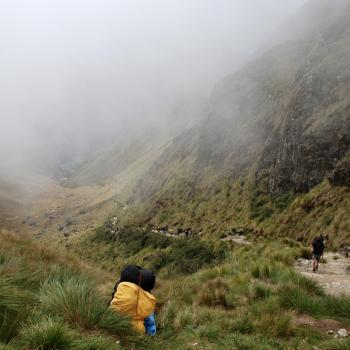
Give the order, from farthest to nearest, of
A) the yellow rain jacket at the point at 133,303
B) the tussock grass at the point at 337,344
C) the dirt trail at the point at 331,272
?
the dirt trail at the point at 331,272, the yellow rain jacket at the point at 133,303, the tussock grass at the point at 337,344

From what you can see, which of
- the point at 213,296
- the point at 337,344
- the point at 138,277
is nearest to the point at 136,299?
the point at 138,277

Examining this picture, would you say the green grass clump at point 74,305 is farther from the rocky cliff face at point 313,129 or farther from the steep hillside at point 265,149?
the rocky cliff face at point 313,129

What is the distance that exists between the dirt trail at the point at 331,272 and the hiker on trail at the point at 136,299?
205 inches

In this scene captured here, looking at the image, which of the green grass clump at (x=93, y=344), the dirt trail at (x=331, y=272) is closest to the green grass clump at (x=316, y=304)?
the dirt trail at (x=331, y=272)

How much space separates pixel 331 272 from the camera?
15266 mm

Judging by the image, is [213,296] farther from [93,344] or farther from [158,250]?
[158,250]

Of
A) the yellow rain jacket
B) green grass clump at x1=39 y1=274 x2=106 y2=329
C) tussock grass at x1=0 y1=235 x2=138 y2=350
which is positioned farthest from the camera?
the yellow rain jacket

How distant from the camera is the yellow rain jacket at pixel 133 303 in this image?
6.71 metres

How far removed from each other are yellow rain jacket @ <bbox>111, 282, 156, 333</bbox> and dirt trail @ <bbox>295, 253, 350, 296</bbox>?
532 centimetres

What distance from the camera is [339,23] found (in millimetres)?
56625

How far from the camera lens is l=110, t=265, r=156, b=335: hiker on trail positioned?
22.1 ft

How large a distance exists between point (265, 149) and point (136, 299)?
141 ft

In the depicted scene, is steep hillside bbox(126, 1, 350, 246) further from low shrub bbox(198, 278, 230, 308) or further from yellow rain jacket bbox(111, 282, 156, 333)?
yellow rain jacket bbox(111, 282, 156, 333)

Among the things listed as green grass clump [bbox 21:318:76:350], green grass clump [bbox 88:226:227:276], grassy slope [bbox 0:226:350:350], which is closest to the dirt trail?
grassy slope [bbox 0:226:350:350]
